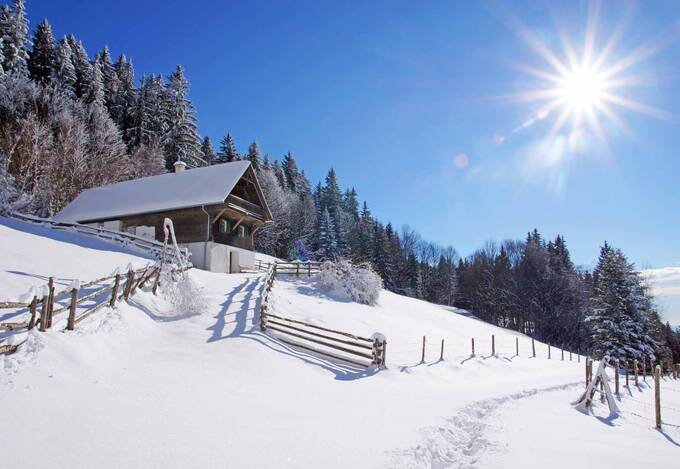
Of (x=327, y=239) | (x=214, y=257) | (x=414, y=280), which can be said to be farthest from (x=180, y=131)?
(x=414, y=280)

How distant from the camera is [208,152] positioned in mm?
60906

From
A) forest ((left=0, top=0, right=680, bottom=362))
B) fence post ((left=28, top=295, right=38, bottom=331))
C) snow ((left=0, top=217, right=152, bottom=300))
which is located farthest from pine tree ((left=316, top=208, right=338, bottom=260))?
fence post ((left=28, top=295, right=38, bottom=331))

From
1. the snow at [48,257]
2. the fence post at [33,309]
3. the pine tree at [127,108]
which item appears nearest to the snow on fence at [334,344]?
the fence post at [33,309]


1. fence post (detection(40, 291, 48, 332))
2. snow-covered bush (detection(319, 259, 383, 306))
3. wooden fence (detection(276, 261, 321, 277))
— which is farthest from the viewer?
wooden fence (detection(276, 261, 321, 277))

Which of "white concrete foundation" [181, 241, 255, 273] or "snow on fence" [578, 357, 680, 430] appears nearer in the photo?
"snow on fence" [578, 357, 680, 430]

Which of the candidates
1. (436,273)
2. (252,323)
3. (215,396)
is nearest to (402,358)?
(252,323)

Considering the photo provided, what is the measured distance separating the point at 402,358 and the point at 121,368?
10.3m

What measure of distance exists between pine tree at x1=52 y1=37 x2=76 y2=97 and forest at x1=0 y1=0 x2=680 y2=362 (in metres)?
0.15

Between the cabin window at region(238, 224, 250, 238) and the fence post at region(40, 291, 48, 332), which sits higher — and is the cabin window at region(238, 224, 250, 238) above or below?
above

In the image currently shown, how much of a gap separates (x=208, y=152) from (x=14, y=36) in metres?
25.0

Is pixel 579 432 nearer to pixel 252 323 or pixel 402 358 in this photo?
pixel 402 358

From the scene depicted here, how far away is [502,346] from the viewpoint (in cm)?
2664

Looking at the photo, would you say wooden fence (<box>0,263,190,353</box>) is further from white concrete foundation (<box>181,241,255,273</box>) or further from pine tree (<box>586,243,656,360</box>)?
pine tree (<box>586,243,656,360</box>)

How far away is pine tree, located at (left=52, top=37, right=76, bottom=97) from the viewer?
46.6 m
